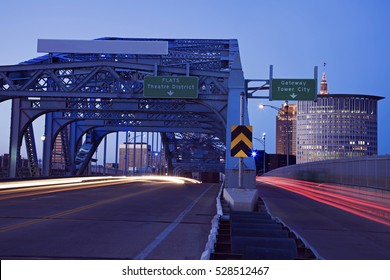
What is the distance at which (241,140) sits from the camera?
783 inches

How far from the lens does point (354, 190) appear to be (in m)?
32.2

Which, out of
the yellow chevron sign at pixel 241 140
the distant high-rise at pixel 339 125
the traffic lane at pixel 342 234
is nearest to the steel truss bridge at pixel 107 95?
the traffic lane at pixel 342 234

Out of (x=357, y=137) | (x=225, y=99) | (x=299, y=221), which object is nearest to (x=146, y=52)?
(x=225, y=99)

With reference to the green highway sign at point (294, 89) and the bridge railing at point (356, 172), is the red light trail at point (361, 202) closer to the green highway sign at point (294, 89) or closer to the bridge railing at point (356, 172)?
the bridge railing at point (356, 172)

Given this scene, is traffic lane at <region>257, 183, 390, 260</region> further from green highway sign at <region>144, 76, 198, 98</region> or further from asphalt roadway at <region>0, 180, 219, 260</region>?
green highway sign at <region>144, 76, 198, 98</region>

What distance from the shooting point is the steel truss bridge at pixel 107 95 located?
127 feet

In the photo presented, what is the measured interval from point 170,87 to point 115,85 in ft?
17.7

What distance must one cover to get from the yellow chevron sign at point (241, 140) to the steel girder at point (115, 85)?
1819 centimetres

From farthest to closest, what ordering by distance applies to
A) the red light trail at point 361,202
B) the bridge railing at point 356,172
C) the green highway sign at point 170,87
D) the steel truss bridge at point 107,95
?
the steel truss bridge at point 107,95 → the green highway sign at point 170,87 → the bridge railing at point 356,172 → the red light trail at point 361,202

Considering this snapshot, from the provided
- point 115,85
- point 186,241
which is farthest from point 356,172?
point 186,241

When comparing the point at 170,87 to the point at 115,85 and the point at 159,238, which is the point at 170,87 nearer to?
the point at 115,85

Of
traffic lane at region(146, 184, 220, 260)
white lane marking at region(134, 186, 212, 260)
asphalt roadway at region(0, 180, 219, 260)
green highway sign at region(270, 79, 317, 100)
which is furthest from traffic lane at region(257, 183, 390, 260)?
green highway sign at region(270, 79, 317, 100)

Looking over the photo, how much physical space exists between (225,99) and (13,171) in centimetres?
2090
